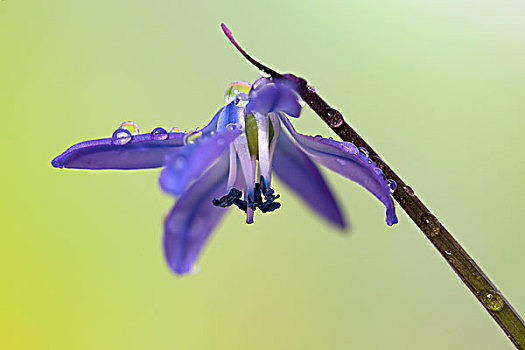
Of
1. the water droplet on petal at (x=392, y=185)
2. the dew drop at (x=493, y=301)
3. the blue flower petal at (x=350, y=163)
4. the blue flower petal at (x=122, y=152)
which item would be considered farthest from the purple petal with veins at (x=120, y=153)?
the dew drop at (x=493, y=301)

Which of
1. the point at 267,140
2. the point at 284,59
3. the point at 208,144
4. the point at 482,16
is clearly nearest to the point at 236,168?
the point at 267,140

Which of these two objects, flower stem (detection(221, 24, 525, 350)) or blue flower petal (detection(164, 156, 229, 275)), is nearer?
flower stem (detection(221, 24, 525, 350))

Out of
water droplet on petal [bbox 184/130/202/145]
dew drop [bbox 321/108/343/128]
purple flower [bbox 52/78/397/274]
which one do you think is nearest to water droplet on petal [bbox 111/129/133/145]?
purple flower [bbox 52/78/397/274]

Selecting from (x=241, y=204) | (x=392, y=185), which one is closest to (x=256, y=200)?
(x=241, y=204)

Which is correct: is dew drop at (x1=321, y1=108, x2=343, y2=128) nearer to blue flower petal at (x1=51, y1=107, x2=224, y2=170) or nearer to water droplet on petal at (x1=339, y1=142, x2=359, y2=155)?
water droplet on petal at (x1=339, y1=142, x2=359, y2=155)

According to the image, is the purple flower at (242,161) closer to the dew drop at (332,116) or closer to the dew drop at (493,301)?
the dew drop at (332,116)

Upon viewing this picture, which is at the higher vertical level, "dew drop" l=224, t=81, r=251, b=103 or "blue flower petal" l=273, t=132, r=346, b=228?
"dew drop" l=224, t=81, r=251, b=103

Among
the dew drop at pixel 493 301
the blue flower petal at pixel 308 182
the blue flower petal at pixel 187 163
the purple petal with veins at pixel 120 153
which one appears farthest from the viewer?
the blue flower petal at pixel 308 182

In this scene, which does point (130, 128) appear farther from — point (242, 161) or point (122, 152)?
point (242, 161)

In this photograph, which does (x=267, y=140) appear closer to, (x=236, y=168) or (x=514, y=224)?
(x=236, y=168)
